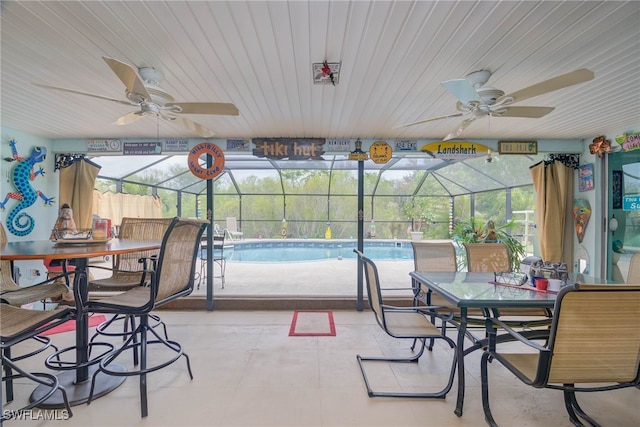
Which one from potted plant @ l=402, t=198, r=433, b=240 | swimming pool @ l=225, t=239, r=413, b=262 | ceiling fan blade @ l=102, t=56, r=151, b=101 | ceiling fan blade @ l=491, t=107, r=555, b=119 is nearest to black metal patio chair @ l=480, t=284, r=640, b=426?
ceiling fan blade @ l=491, t=107, r=555, b=119

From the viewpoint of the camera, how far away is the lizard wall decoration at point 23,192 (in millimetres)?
3762

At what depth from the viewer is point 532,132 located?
12.8 feet

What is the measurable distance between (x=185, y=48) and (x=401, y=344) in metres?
2.98

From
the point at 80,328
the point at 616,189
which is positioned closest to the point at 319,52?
the point at 80,328

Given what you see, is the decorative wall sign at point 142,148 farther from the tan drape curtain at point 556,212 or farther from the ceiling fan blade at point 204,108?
the tan drape curtain at point 556,212

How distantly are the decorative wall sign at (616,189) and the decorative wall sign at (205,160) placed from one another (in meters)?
5.11

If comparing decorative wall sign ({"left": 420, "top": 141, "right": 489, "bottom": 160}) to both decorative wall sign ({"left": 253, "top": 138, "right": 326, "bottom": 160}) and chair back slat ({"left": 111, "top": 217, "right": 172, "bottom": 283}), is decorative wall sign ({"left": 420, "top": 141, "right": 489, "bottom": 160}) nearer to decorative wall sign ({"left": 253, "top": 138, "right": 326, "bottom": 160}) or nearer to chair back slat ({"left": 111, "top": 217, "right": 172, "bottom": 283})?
decorative wall sign ({"left": 253, "top": 138, "right": 326, "bottom": 160})

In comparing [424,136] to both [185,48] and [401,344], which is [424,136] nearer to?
[401,344]

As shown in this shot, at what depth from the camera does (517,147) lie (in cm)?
419

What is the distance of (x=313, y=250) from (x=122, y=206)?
17.3 feet

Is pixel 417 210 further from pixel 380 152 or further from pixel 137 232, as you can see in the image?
pixel 137 232

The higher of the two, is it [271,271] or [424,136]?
[424,136]

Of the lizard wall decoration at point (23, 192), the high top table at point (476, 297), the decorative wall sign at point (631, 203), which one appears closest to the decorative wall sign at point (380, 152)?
the high top table at point (476, 297)

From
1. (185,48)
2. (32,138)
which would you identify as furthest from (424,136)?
(32,138)
